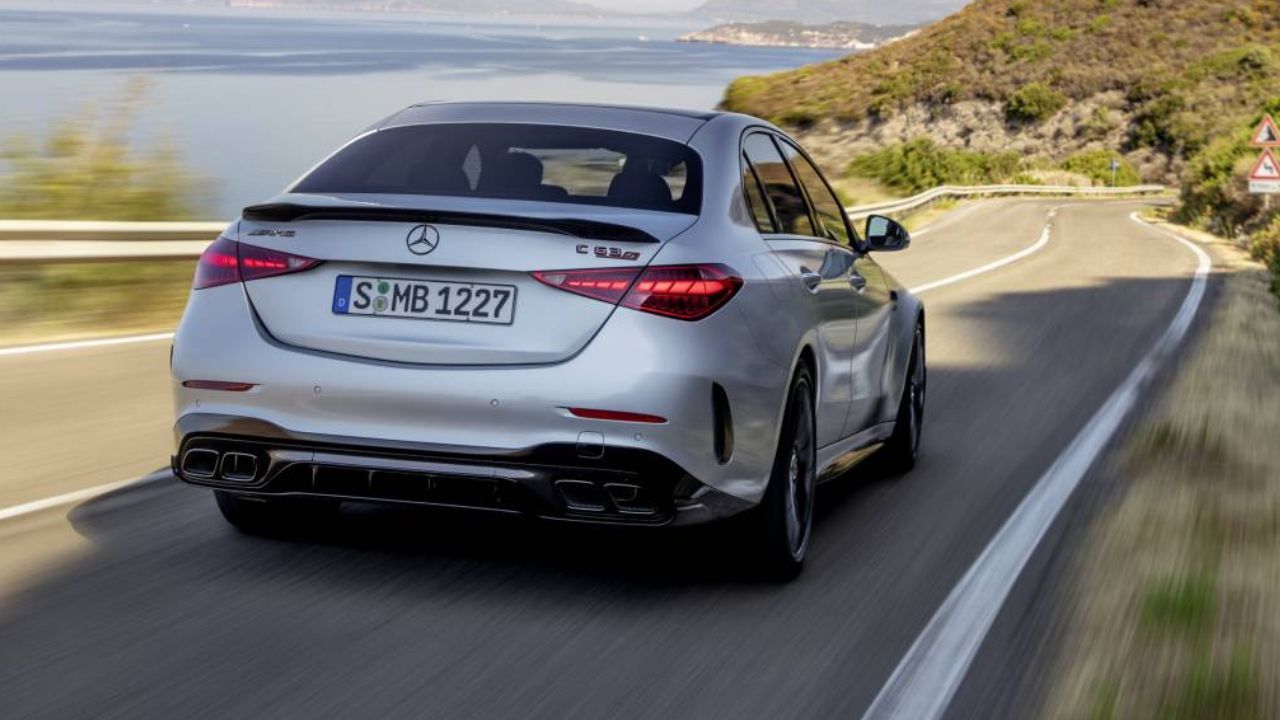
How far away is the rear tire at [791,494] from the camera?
586 centimetres

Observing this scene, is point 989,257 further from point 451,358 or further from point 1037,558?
point 451,358

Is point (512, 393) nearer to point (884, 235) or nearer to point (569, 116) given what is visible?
point (569, 116)

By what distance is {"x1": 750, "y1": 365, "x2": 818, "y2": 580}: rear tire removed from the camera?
5855mm

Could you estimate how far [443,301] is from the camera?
17.1ft

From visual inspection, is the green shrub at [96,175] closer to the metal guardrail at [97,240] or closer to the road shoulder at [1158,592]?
the metal guardrail at [97,240]

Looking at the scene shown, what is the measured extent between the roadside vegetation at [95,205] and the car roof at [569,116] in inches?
262

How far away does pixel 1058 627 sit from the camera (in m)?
5.57

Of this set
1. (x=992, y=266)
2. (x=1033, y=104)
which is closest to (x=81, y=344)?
(x=992, y=266)

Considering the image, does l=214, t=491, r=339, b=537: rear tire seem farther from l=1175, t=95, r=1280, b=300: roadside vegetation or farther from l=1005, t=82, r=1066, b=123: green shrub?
l=1005, t=82, r=1066, b=123: green shrub

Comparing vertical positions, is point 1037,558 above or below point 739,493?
below

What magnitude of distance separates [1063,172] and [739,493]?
250 ft

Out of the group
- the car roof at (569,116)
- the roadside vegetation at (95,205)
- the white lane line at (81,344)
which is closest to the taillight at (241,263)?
the car roof at (569,116)

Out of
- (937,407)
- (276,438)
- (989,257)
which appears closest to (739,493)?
(276,438)

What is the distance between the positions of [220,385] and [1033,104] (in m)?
88.9
